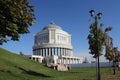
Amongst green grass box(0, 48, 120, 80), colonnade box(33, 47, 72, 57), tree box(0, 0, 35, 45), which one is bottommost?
green grass box(0, 48, 120, 80)

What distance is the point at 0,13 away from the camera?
1598 cm

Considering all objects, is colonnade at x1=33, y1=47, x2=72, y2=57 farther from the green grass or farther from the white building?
the green grass

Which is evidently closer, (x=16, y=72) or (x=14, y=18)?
(x=14, y=18)

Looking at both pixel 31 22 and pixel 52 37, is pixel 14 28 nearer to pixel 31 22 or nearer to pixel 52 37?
pixel 31 22

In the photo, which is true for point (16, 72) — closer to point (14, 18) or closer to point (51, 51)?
point (14, 18)

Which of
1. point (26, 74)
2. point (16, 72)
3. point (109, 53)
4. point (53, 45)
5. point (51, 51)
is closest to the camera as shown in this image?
point (16, 72)

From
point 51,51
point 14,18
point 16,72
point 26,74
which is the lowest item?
point 26,74

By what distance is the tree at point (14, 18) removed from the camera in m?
15.8

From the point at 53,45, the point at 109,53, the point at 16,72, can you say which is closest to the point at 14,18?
the point at 16,72

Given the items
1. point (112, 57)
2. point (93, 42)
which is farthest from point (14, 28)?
point (112, 57)

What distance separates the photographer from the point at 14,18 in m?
16.3

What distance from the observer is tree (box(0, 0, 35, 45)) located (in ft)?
51.8

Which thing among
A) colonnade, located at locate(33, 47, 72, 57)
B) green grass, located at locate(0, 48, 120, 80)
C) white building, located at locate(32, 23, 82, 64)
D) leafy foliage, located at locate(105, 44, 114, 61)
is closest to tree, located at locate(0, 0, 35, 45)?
green grass, located at locate(0, 48, 120, 80)

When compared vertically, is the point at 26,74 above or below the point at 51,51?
below
